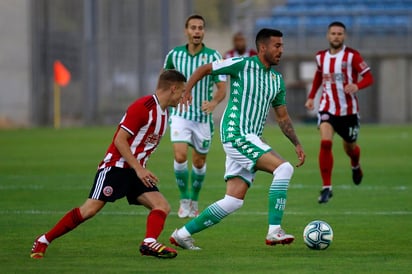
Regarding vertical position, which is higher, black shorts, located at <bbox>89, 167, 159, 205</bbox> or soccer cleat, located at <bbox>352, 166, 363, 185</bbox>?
black shorts, located at <bbox>89, 167, 159, 205</bbox>

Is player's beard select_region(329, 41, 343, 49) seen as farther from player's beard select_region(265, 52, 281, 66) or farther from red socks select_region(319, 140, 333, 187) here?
player's beard select_region(265, 52, 281, 66)

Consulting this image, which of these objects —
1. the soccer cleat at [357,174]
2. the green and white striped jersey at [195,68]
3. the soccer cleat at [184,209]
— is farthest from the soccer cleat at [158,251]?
the soccer cleat at [357,174]

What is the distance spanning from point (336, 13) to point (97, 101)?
883 cm

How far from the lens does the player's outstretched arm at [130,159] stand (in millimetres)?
8648

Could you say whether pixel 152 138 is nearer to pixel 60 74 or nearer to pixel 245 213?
pixel 245 213

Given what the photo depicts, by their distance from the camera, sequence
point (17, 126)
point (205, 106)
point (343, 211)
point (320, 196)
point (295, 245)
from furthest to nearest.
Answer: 1. point (17, 126)
2. point (320, 196)
3. point (343, 211)
4. point (205, 106)
5. point (295, 245)

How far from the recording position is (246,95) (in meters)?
9.53

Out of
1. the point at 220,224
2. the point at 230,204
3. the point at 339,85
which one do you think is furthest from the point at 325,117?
the point at 230,204

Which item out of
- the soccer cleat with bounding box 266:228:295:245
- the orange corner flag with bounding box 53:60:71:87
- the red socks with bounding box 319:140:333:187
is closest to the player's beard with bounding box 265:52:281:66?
the soccer cleat with bounding box 266:228:295:245

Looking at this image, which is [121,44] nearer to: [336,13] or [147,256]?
[336,13]

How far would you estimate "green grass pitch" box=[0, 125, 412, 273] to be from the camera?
8.47 m

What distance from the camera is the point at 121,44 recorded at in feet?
129

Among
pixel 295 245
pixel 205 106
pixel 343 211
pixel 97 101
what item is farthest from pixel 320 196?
pixel 97 101

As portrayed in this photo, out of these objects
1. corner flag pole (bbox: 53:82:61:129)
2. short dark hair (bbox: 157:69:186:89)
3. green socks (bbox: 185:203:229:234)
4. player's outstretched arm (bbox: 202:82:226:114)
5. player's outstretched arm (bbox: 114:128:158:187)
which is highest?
short dark hair (bbox: 157:69:186:89)
